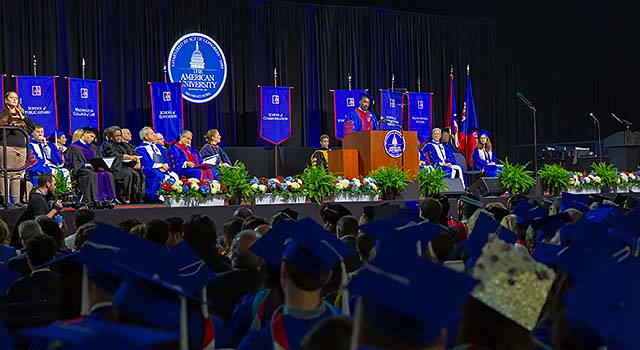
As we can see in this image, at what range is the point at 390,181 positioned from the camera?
9.91 metres

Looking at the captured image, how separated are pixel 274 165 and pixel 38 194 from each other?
22.6 ft

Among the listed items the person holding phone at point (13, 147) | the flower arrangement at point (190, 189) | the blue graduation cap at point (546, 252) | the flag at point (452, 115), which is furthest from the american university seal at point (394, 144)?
the blue graduation cap at point (546, 252)

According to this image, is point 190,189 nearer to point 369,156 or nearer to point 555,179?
point 369,156

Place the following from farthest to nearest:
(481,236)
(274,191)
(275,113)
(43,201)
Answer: (275,113) → (274,191) → (43,201) → (481,236)

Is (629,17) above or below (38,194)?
above

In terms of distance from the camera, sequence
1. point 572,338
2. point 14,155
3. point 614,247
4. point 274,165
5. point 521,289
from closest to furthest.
Result: point 572,338 → point 521,289 → point 614,247 → point 14,155 → point 274,165

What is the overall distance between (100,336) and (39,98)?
36.5 feet

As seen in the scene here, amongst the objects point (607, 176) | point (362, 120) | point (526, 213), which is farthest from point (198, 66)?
point (526, 213)

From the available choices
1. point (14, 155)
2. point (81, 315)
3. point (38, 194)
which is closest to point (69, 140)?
point (14, 155)

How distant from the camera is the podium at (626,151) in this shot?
1406cm

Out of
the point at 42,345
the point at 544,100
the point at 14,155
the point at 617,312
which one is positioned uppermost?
the point at 544,100

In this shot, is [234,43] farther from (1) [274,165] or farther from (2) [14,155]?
(2) [14,155]

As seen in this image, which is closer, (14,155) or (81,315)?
(81,315)

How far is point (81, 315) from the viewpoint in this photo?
7.33ft
